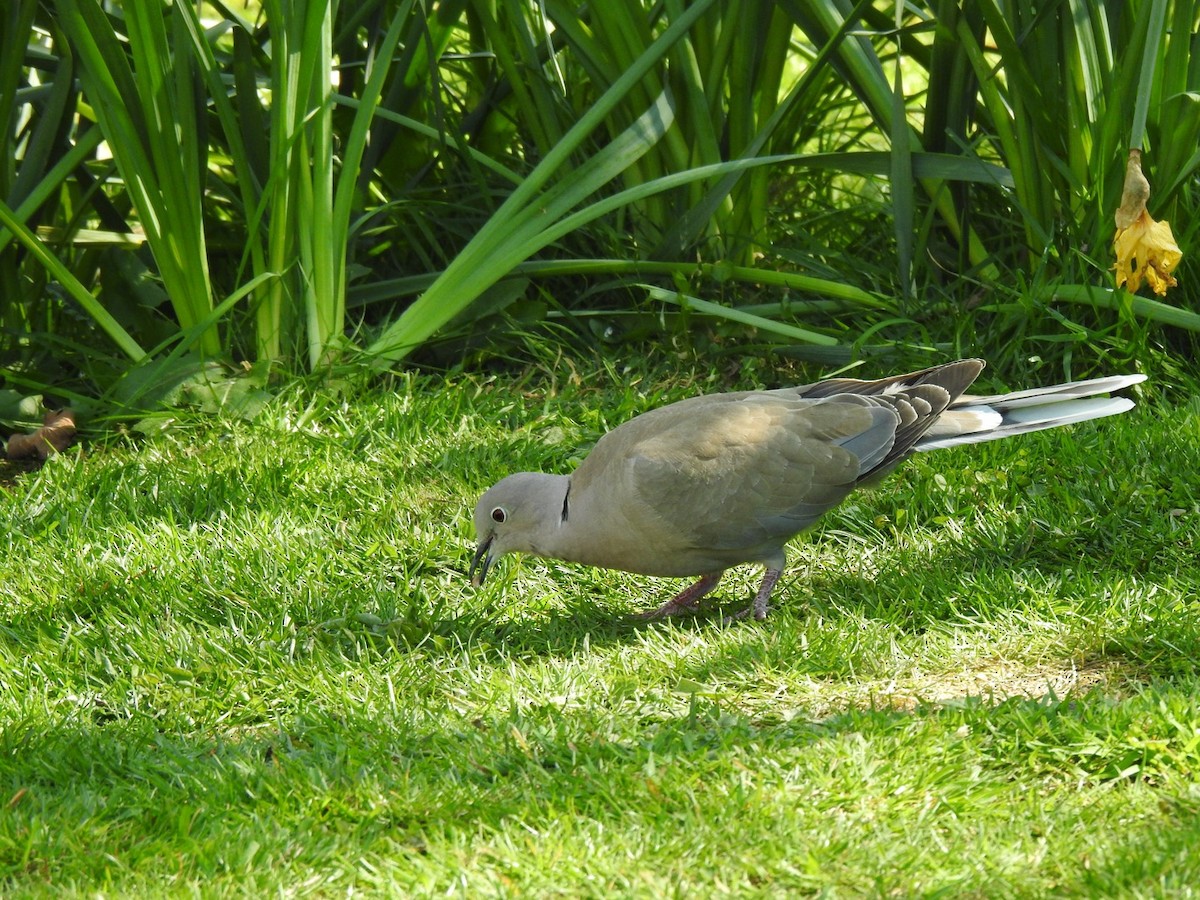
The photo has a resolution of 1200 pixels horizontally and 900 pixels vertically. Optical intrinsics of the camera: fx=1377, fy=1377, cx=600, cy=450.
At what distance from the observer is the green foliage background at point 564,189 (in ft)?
14.7

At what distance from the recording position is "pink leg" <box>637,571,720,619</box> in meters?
3.63

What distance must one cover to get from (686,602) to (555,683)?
0.61m

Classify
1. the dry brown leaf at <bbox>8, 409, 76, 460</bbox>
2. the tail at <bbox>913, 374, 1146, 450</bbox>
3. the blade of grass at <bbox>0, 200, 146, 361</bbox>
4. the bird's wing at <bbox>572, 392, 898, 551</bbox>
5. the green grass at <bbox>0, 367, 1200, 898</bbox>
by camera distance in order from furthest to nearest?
the dry brown leaf at <bbox>8, 409, 76, 460</bbox>
the blade of grass at <bbox>0, 200, 146, 361</bbox>
the tail at <bbox>913, 374, 1146, 450</bbox>
the bird's wing at <bbox>572, 392, 898, 551</bbox>
the green grass at <bbox>0, 367, 1200, 898</bbox>

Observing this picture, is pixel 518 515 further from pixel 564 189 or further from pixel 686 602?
pixel 564 189

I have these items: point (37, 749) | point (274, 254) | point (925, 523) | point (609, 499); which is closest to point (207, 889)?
point (37, 749)

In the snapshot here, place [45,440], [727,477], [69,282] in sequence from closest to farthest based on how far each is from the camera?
[727,477]
[69,282]
[45,440]

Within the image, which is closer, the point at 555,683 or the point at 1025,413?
the point at 555,683

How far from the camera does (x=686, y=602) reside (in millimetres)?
3686

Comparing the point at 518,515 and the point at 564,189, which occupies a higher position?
the point at 564,189

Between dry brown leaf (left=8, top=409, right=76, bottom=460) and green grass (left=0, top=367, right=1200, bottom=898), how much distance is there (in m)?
Result: 0.10

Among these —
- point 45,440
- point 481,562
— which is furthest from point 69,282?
point 481,562

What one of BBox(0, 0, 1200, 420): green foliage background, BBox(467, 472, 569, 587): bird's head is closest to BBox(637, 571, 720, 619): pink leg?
BBox(467, 472, 569, 587): bird's head

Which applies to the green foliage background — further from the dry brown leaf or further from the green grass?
the green grass

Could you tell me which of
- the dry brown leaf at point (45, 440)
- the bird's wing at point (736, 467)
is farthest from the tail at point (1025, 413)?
the dry brown leaf at point (45, 440)
